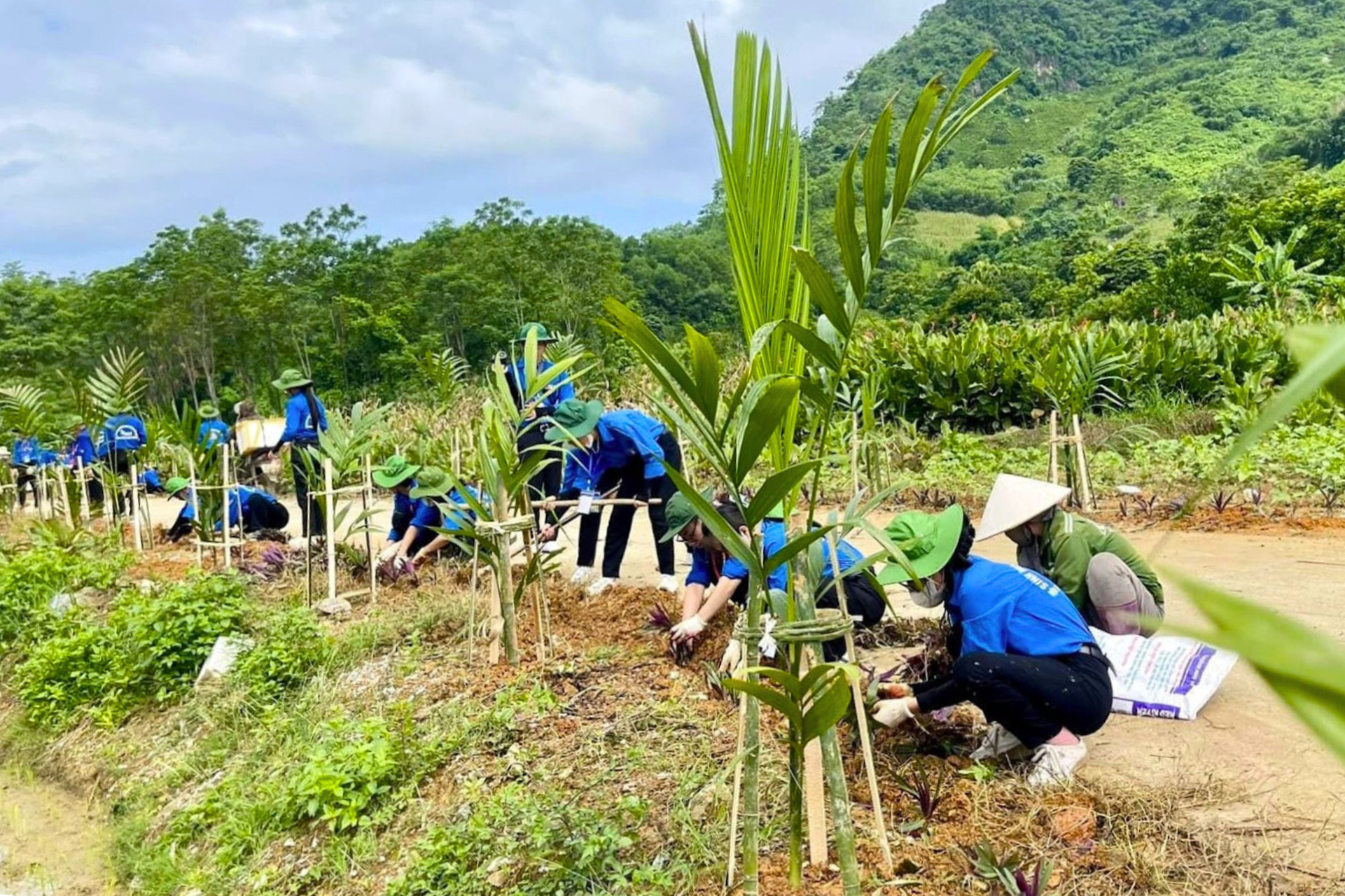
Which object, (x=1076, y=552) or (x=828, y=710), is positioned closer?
(x=828, y=710)

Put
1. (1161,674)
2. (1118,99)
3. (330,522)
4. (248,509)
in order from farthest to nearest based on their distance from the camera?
(1118,99) < (248,509) < (330,522) < (1161,674)

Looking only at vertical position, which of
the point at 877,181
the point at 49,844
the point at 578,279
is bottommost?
the point at 49,844

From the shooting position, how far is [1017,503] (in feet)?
11.2

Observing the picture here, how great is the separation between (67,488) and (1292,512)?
392 inches

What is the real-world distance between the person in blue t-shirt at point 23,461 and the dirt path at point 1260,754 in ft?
34.5

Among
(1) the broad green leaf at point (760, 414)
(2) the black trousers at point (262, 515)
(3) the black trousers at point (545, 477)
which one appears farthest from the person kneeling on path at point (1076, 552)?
(2) the black trousers at point (262, 515)

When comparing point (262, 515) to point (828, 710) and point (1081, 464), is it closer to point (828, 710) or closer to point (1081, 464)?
point (1081, 464)

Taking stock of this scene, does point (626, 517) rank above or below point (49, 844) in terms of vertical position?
above

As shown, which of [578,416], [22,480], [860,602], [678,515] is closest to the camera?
[678,515]

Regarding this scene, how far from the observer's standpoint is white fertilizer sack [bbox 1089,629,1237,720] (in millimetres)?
3273

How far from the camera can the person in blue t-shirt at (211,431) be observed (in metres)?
6.70

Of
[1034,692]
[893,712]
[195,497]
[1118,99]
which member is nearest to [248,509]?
[195,497]

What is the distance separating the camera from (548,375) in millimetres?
3875

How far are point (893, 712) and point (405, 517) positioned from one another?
427 cm
